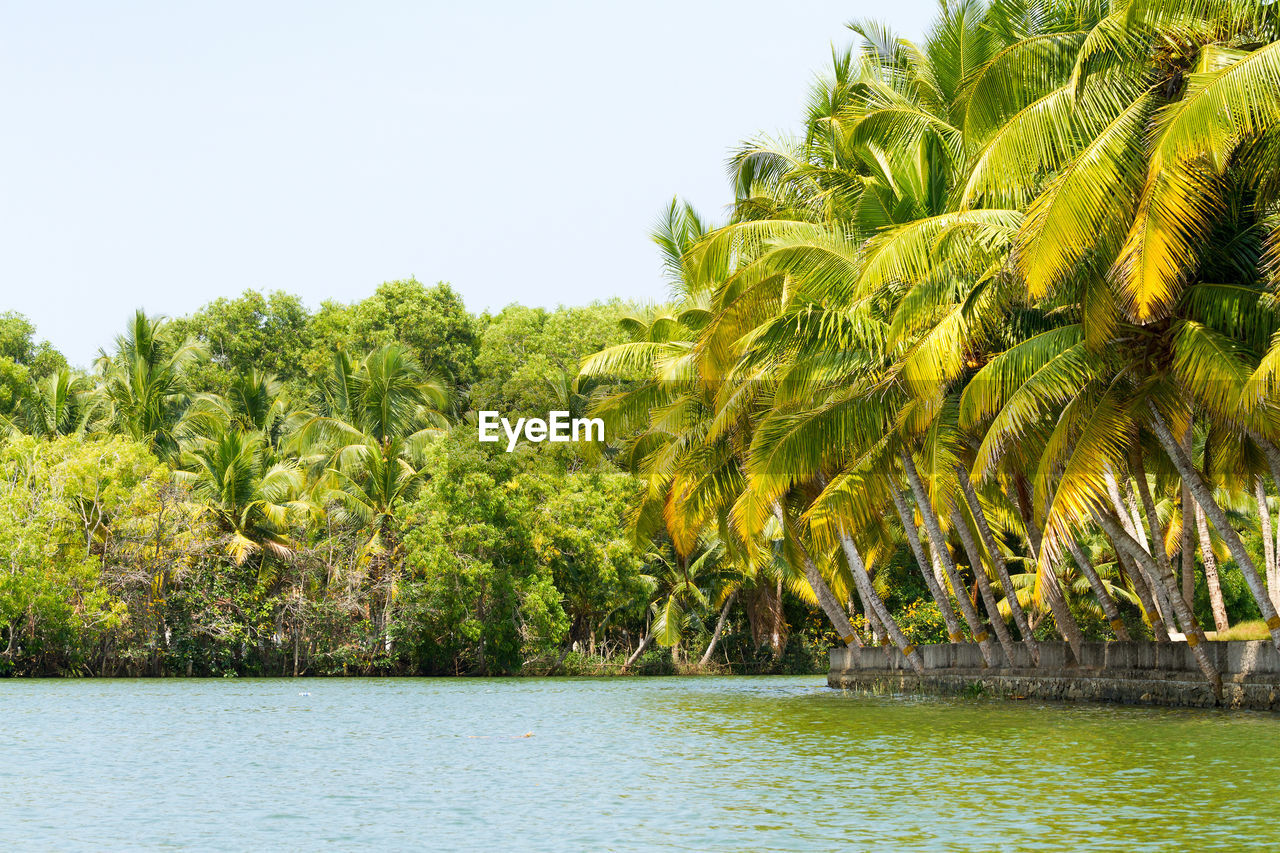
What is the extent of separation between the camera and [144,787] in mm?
11500

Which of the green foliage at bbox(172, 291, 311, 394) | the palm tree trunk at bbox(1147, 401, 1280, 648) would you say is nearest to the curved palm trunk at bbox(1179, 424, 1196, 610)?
the palm tree trunk at bbox(1147, 401, 1280, 648)

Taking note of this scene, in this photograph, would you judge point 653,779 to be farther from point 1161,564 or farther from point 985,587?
point 985,587

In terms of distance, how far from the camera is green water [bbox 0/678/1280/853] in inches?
336

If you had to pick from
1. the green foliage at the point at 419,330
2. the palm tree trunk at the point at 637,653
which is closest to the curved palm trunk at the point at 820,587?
the palm tree trunk at the point at 637,653

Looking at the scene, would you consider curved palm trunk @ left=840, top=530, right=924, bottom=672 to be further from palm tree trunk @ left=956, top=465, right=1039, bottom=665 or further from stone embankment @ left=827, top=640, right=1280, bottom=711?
palm tree trunk @ left=956, top=465, right=1039, bottom=665

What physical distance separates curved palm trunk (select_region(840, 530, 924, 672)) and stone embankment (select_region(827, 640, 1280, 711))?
8.4 inches

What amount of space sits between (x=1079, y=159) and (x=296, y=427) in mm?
37067

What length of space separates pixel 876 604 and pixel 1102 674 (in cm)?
660

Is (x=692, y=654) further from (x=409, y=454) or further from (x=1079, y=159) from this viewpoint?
(x=1079, y=159)

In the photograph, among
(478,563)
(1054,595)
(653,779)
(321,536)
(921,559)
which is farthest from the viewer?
(321,536)

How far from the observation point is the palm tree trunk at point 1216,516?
15.7 m

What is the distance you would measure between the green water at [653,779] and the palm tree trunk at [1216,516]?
123cm

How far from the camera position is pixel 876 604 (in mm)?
26578

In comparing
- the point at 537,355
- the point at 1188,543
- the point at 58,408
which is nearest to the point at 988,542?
the point at 1188,543
